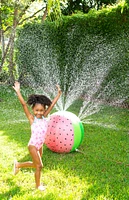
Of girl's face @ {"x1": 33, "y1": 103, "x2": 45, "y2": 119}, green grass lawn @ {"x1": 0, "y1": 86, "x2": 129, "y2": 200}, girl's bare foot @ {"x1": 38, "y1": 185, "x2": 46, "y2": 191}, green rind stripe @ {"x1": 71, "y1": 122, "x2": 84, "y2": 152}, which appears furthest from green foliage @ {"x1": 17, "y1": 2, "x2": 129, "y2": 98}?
girl's bare foot @ {"x1": 38, "y1": 185, "x2": 46, "y2": 191}

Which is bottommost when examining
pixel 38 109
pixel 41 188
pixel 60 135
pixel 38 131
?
pixel 41 188

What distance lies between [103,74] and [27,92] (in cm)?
292

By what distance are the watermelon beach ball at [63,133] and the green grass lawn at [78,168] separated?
0.42 ft

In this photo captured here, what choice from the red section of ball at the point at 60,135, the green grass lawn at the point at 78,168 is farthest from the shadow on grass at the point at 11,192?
the red section of ball at the point at 60,135

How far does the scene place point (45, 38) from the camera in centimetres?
1080

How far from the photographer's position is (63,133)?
4266 mm

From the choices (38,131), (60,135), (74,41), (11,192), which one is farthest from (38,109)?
(74,41)

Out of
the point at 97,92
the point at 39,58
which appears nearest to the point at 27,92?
the point at 39,58

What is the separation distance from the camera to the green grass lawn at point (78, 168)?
325cm

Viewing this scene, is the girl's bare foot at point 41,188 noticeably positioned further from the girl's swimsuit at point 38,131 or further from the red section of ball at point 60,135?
the red section of ball at point 60,135

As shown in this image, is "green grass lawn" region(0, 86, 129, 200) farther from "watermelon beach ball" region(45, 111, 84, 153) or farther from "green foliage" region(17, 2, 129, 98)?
"green foliage" region(17, 2, 129, 98)

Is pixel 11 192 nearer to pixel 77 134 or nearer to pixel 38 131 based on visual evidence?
pixel 38 131

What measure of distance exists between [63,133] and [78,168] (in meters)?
0.54

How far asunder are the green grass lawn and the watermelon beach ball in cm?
13
